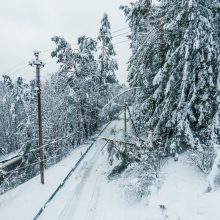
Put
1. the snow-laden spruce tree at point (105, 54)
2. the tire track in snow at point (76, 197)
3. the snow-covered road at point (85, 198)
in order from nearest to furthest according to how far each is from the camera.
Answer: the snow-covered road at point (85, 198) < the tire track in snow at point (76, 197) < the snow-laden spruce tree at point (105, 54)

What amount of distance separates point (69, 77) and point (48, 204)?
71.4 feet

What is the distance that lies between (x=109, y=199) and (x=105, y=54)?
2652 centimetres

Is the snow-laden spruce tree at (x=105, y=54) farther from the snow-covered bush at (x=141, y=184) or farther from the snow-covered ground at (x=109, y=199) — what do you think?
the snow-covered bush at (x=141, y=184)

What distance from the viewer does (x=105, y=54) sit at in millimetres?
40094

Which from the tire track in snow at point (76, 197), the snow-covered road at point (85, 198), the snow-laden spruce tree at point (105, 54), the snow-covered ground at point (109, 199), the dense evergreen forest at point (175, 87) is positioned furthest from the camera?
the snow-laden spruce tree at point (105, 54)

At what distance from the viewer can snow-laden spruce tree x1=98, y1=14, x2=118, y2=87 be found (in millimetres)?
39844

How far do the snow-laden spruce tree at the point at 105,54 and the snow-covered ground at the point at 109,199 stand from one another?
745 inches

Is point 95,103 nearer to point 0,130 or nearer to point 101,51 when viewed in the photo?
point 101,51

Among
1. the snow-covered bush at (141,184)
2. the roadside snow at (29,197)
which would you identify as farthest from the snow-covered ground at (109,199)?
the snow-covered bush at (141,184)

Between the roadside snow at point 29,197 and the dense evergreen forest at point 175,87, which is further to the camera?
the roadside snow at point 29,197

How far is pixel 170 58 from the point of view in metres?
15.6

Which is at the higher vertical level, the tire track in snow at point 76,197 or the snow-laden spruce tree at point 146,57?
the snow-laden spruce tree at point 146,57

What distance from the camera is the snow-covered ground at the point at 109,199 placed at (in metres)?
11.7

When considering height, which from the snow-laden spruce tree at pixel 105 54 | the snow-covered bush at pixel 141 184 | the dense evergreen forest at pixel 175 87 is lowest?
the snow-covered bush at pixel 141 184
